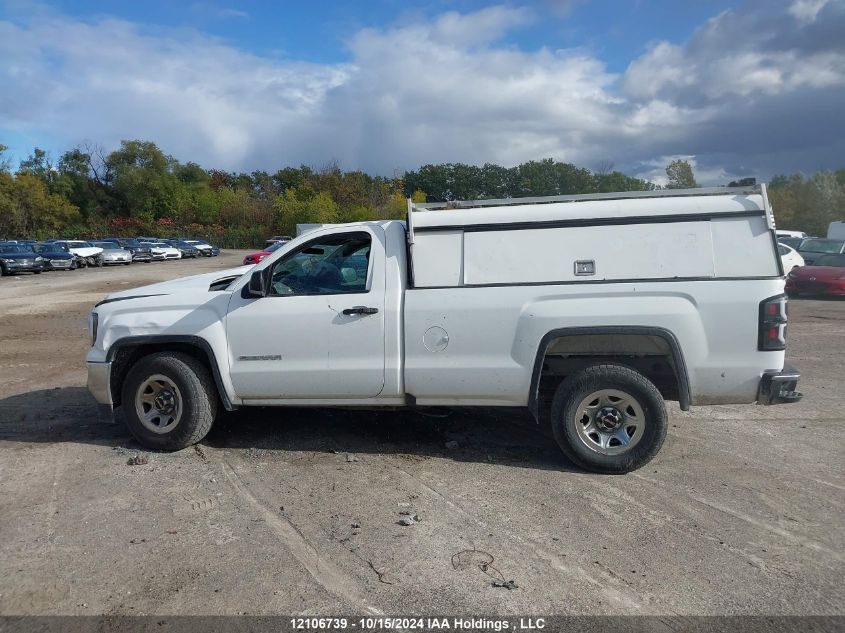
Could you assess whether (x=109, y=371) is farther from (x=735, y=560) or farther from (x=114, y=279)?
(x=114, y=279)

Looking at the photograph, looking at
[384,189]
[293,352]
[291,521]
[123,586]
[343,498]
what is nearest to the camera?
[123,586]

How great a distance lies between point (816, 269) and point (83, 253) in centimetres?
3756

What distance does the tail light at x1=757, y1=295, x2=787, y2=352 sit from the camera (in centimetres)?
484

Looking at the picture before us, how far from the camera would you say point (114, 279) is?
96.1 feet

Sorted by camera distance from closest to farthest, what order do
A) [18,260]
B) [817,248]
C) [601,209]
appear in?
[601,209] < [817,248] < [18,260]

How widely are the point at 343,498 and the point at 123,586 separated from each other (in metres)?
1.57

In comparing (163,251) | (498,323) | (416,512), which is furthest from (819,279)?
(163,251)

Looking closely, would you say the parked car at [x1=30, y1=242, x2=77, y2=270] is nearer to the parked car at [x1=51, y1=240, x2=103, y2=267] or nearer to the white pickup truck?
the parked car at [x1=51, y1=240, x2=103, y2=267]

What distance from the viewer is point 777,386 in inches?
194

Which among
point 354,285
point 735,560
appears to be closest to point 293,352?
point 354,285

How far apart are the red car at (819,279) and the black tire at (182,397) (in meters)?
17.1

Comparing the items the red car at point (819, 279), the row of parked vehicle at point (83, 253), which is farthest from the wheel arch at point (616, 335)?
the row of parked vehicle at point (83, 253)

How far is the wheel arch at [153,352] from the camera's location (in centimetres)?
550

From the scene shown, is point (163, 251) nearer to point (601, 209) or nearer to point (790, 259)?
point (790, 259)
